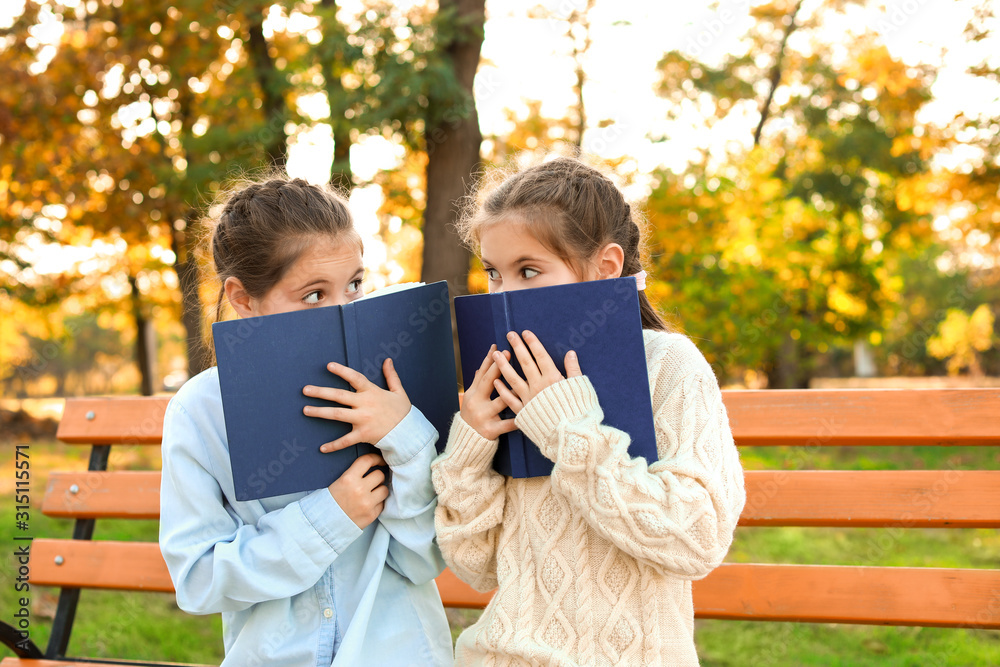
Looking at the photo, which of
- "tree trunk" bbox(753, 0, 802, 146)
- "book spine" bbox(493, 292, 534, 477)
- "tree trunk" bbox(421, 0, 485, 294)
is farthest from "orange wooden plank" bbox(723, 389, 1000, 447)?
"tree trunk" bbox(753, 0, 802, 146)

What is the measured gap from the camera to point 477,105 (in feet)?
23.4

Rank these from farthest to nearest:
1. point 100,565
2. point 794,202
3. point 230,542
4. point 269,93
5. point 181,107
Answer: point 794,202 → point 181,107 → point 269,93 → point 100,565 → point 230,542

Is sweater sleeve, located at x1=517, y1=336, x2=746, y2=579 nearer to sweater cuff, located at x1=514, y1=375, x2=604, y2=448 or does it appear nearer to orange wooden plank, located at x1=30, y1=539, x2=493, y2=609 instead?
sweater cuff, located at x1=514, y1=375, x2=604, y2=448

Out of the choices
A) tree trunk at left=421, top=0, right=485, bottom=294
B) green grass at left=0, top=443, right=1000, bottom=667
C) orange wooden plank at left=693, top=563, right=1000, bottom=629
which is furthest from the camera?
tree trunk at left=421, top=0, right=485, bottom=294

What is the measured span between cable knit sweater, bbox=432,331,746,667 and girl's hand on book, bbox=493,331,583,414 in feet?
0.08

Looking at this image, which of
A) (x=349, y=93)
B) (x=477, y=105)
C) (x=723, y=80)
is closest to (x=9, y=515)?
(x=349, y=93)

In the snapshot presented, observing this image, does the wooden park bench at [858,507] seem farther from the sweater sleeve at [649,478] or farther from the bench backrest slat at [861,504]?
the sweater sleeve at [649,478]

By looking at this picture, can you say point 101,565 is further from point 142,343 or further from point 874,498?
point 142,343

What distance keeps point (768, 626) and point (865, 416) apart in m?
1.69

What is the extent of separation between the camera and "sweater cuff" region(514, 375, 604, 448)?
1644 mm

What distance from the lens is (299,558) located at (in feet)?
5.89

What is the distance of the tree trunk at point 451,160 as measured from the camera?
274 inches

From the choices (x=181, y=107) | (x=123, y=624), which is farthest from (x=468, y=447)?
(x=181, y=107)

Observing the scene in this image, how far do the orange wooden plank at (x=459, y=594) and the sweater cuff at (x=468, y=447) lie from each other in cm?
90
